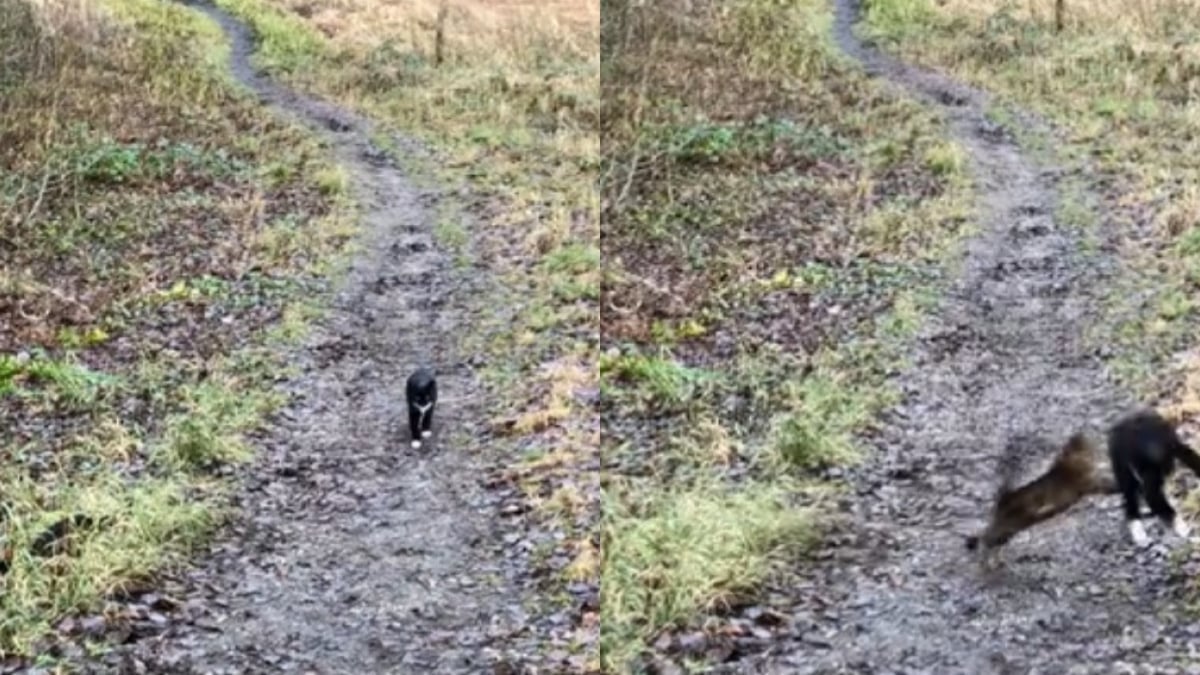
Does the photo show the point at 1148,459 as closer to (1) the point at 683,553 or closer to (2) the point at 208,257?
(1) the point at 683,553

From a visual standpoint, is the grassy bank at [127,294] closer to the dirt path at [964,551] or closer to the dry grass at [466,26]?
the dirt path at [964,551]

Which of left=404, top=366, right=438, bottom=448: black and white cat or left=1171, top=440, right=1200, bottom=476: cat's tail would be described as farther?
left=404, top=366, right=438, bottom=448: black and white cat

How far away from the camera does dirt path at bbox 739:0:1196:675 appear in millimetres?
6043

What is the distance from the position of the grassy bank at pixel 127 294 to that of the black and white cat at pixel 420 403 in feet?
4.32

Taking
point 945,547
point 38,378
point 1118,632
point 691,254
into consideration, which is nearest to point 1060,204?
point 691,254

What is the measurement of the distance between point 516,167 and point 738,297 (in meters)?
8.22

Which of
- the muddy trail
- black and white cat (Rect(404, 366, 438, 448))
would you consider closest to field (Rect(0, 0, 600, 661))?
the muddy trail

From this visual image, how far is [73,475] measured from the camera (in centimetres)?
901

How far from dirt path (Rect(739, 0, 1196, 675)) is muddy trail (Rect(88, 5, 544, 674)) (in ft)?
6.18

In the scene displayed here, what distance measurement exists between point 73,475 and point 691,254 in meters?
7.34

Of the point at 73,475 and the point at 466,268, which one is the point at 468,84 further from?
the point at 73,475

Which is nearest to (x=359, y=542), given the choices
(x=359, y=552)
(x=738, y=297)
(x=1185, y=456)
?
(x=359, y=552)

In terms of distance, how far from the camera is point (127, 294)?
1411 centimetres

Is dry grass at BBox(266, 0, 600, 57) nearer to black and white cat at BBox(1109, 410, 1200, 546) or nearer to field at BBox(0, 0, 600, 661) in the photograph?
field at BBox(0, 0, 600, 661)
